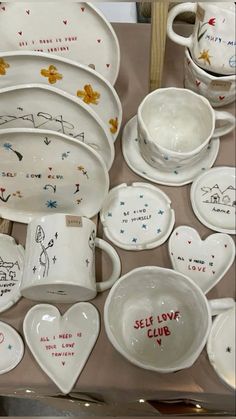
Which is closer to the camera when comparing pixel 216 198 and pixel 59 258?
pixel 59 258

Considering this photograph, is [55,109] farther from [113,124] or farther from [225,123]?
[225,123]

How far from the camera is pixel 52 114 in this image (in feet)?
1.69

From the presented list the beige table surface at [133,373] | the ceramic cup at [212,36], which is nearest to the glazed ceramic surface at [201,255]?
the beige table surface at [133,373]

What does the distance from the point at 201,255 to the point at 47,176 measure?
8.9 inches

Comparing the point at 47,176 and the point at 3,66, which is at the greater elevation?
the point at 3,66

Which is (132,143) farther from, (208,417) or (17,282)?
(208,417)

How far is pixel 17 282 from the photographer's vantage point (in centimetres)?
58

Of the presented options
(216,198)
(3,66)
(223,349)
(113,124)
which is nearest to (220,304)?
(223,349)

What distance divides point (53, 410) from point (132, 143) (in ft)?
1.33

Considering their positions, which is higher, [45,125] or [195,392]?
[45,125]

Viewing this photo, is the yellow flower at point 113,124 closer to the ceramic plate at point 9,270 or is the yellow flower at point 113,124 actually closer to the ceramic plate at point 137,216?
the ceramic plate at point 137,216

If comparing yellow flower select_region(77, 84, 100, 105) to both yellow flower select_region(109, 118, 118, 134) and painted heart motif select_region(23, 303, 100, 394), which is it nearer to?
yellow flower select_region(109, 118, 118, 134)

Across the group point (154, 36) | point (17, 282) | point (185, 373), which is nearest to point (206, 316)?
point (185, 373)

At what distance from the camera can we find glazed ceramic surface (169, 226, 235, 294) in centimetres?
56
